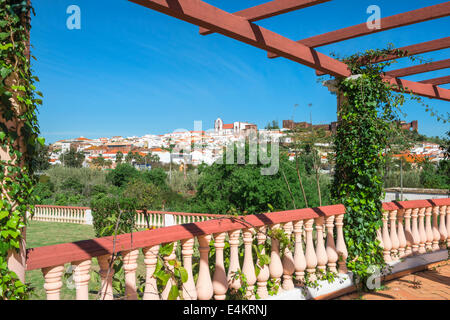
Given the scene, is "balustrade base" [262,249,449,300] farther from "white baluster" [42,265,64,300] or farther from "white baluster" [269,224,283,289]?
"white baluster" [42,265,64,300]

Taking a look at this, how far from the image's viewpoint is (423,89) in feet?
15.3

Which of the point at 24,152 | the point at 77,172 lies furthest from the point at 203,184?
the point at 77,172

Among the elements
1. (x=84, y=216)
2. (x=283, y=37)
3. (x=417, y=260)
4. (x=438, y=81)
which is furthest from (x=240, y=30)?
(x=84, y=216)

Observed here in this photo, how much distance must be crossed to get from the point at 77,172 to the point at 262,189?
2026cm

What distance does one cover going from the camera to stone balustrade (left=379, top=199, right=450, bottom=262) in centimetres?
377

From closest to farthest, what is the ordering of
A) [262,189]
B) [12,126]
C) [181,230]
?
[12,126] < [181,230] < [262,189]

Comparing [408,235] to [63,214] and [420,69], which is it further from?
[63,214]

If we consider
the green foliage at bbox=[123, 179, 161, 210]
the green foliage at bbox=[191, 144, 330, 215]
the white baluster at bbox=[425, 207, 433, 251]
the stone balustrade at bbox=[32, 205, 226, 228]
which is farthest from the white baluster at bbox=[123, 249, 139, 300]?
the green foliage at bbox=[123, 179, 161, 210]

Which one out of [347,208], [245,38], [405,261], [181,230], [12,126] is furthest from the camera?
[405,261]

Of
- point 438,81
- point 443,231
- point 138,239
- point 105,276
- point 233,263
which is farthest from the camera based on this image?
point 438,81

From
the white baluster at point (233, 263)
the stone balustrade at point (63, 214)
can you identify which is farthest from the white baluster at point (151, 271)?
the stone balustrade at point (63, 214)

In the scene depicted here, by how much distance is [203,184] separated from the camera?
15492mm

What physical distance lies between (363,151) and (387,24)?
3.97 feet
